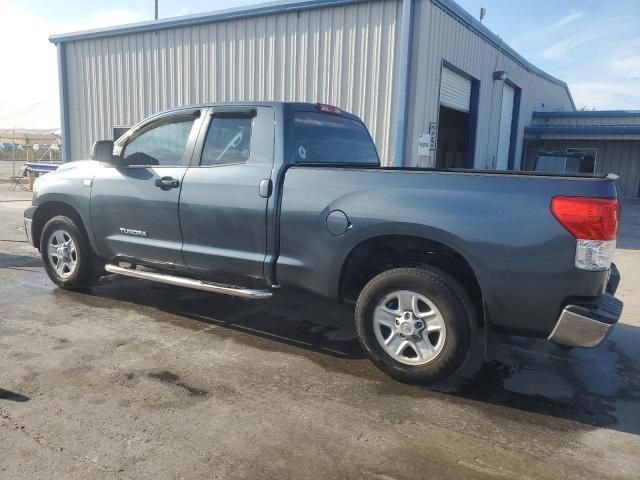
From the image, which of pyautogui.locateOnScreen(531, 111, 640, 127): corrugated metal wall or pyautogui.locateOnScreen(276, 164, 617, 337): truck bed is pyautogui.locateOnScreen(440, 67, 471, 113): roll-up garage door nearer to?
pyautogui.locateOnScreen(276, 164, 617, 337): truck bed

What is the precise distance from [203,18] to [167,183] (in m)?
7.80

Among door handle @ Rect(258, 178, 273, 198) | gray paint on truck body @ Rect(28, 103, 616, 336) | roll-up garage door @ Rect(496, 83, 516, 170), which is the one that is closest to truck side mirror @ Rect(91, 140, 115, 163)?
gray paint on truck body @ Rect(28, 103, 616, 336)

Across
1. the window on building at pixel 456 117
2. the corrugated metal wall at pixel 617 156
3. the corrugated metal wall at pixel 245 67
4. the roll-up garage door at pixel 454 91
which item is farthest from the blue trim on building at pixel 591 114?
the corrugated metal wall at pixel 245 67

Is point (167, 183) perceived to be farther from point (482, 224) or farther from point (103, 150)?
point (482, 224)

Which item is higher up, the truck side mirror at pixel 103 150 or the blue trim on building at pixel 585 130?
the blue trim on building at pixel 585 130

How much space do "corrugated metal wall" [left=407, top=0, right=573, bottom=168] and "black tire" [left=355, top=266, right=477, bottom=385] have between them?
19.8 ft

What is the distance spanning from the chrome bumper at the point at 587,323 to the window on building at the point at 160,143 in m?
3.40

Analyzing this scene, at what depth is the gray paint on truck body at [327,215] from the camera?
10.3ft

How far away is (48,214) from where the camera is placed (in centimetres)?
570

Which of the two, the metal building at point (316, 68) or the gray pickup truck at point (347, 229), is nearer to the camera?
the gray pickup truck at point (347, 229)

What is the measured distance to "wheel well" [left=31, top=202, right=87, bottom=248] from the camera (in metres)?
5.45

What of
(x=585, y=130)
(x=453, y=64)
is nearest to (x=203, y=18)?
(x=453, y=64)

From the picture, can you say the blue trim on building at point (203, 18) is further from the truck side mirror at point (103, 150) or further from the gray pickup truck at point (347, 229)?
the truck side mirror at point (103, 150)

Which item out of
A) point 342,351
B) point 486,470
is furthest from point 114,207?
point 486,470
